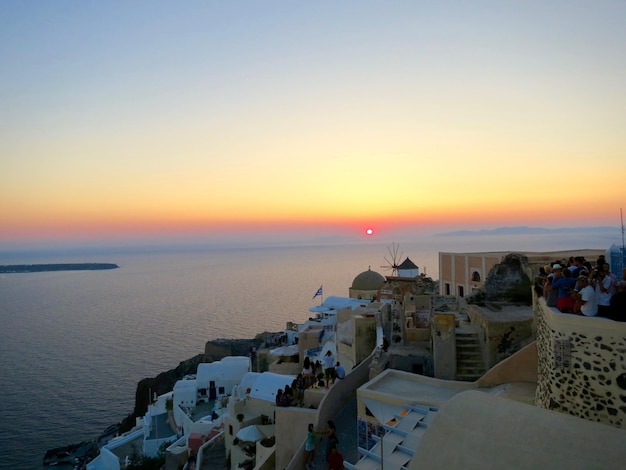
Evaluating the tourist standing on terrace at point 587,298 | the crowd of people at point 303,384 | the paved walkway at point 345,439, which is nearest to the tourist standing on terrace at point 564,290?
the tourist standing on terrace at point 587,298

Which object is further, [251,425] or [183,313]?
[183,313]

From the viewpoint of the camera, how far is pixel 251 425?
15945mm

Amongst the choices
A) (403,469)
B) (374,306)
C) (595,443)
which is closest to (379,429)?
(403,469)

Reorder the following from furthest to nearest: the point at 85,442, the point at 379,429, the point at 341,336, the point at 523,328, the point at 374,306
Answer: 1. the point at 85,442
2. the point at 374,306
3. the point at 341,336
4. the point at 523,328
5. the point at 379,429

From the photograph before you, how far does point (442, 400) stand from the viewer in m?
8.85

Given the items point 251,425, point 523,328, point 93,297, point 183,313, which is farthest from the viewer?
point 93,297

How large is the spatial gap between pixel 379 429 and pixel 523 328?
4419 millimetres

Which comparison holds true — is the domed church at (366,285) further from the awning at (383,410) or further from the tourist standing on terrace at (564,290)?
the tourist standing on terrace at (564,290)

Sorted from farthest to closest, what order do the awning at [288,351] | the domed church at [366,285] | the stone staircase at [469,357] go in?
the domed church at [366,285]
the awning at [288,351]
the stone staircase at [469,357]

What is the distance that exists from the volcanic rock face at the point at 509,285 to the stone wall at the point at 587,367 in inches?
344

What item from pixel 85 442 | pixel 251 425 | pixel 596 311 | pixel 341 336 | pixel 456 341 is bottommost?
pixel 85 442

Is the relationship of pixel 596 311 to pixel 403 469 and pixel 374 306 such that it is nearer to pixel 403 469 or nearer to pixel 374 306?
pixel 403 469

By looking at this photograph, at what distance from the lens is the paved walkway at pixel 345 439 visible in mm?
9867

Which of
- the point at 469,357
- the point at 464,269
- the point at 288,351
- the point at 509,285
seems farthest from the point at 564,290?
the point at 464,269
